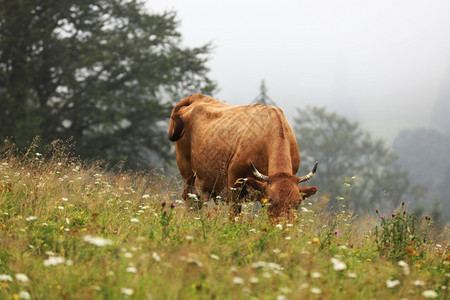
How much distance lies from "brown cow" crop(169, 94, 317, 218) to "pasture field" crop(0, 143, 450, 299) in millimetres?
508

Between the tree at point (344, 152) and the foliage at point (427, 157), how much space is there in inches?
936

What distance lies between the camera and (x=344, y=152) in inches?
2039

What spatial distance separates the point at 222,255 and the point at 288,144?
279cm

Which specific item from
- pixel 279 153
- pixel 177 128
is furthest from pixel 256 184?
pixel 177 128

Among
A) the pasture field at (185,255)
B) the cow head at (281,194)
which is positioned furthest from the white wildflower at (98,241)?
the cow head at (281,194)

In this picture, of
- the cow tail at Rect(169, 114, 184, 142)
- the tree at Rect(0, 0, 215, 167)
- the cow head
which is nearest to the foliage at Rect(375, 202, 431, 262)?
the cow head

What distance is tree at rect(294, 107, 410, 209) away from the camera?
49.6 m

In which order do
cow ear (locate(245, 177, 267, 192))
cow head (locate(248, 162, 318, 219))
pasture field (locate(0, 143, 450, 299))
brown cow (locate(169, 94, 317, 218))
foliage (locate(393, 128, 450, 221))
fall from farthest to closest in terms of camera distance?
foliage (locate(393, 128, 450, 221)) < cow ear (locate(245, 177, 267, 192)) < brown cow (locate(169, 94, 317, 218)) < cow head (locate(248, 162, 318, 219)) < pasture field (locate(0, 143, 450, 299))

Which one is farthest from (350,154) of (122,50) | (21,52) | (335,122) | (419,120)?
(419,120)

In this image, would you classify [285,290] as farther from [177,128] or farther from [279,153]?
[177,128]

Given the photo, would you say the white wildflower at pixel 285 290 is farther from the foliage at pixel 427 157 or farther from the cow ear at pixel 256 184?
the foliage at pixel 427 157

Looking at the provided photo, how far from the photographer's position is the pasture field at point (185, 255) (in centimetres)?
310

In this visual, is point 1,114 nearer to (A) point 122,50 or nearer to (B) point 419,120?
(A) point 122,50

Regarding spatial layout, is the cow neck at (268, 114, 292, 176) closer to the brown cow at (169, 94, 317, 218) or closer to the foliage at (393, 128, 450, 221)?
the brown cow at (169, 94, 317, 218)
